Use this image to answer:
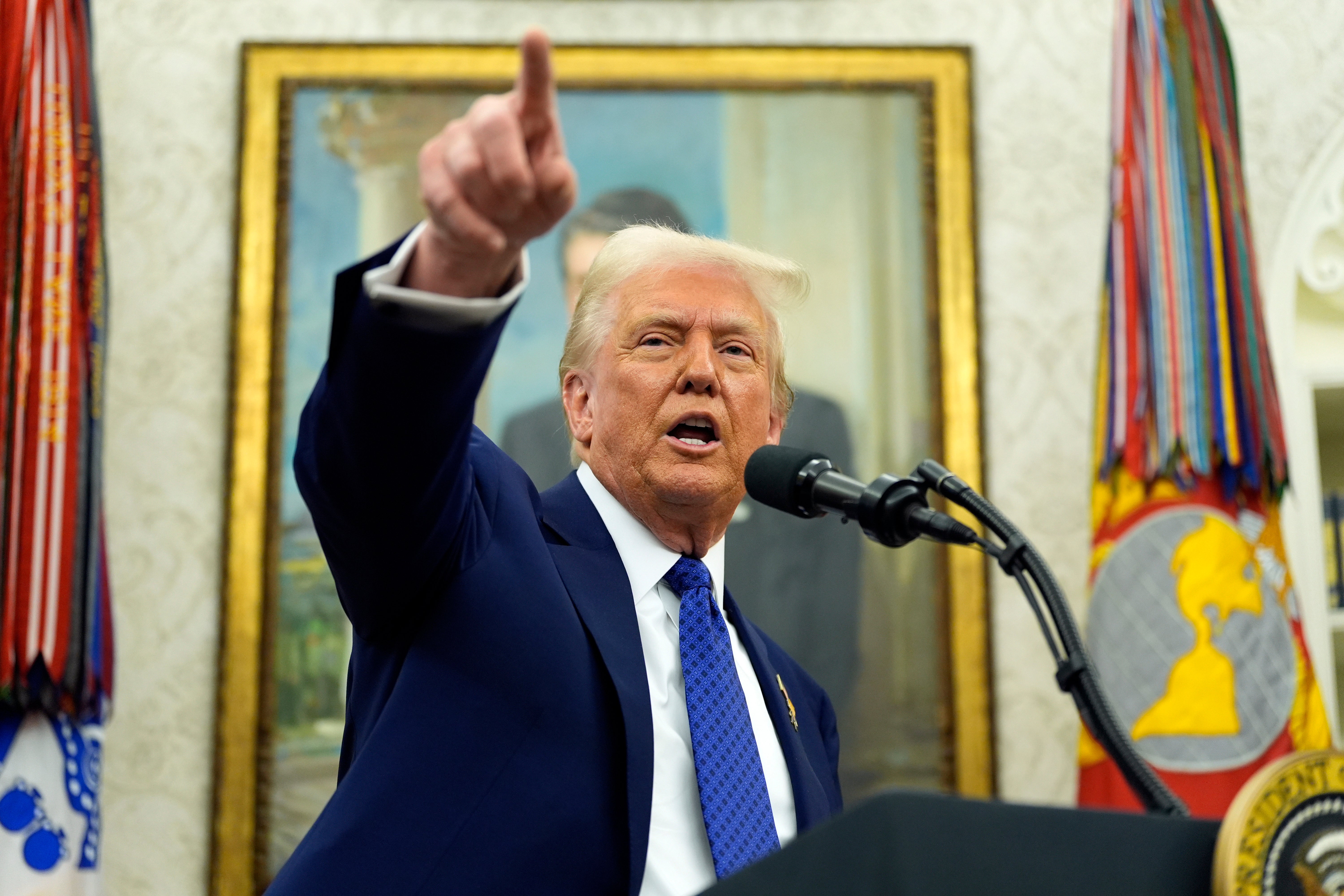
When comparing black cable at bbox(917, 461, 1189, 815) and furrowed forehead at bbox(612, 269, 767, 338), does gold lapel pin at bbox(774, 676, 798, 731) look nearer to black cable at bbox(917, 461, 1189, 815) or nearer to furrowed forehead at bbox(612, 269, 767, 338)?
furrowed forehead at bbox(612, 269, 767, 338)

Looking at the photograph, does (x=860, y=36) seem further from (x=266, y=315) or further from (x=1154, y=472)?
(x=266, y=315)

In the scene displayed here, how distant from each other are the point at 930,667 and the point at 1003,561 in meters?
2.20

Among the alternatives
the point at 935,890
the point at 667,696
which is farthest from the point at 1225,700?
the point at 935,890

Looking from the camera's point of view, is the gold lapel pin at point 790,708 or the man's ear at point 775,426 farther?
the man's ear at point 775,426

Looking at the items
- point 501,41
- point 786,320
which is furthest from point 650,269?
point 501,41

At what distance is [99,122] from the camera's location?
315 cm

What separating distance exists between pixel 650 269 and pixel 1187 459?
5.03 ft

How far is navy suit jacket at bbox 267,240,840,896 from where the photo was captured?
3.37 feet

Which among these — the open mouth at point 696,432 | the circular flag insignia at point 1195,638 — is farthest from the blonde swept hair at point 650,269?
the circular flag insignia at point 1195,638

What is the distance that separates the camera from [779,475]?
1.18 m

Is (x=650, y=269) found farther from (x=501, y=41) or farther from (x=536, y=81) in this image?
(x=501, y=41)

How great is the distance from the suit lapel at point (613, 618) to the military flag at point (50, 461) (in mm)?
1446

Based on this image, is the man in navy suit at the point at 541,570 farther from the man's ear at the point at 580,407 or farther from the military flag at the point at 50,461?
the military flag at the point at 50,461

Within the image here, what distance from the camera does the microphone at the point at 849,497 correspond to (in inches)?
40.3
